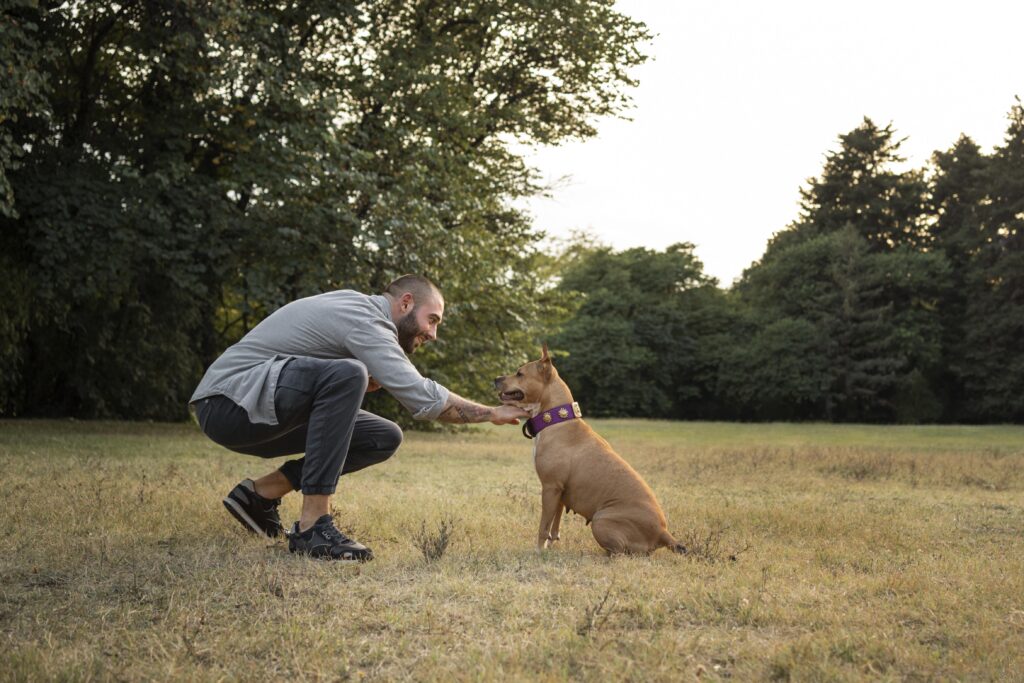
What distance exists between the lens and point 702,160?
24.7 metres

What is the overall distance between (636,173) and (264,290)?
1220cm

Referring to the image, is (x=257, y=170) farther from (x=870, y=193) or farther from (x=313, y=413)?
(x=870, y=193)

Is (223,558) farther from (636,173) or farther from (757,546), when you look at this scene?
(636,173)

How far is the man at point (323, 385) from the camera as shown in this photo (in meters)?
4.81

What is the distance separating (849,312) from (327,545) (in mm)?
43732

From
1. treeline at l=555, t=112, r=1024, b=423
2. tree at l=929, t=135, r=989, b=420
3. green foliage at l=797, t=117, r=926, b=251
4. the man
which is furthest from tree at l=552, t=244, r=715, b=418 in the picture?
the man

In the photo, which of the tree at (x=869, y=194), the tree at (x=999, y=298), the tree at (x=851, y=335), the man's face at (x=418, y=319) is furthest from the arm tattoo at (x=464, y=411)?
the tree at (x=869, y=194)

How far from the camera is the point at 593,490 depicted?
206 inches

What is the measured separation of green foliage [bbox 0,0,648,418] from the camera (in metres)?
14.0

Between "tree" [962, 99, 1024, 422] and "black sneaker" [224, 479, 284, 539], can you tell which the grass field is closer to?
"black sneaker" [224, 479, 284, 539]

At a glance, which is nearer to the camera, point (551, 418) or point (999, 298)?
point (551, 418)

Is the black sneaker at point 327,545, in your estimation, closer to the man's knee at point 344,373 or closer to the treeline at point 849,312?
the man's knee at point 344,373

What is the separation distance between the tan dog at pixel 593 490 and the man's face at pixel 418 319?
79 centimetres

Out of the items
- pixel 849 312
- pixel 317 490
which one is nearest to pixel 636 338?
pixel 849 312
